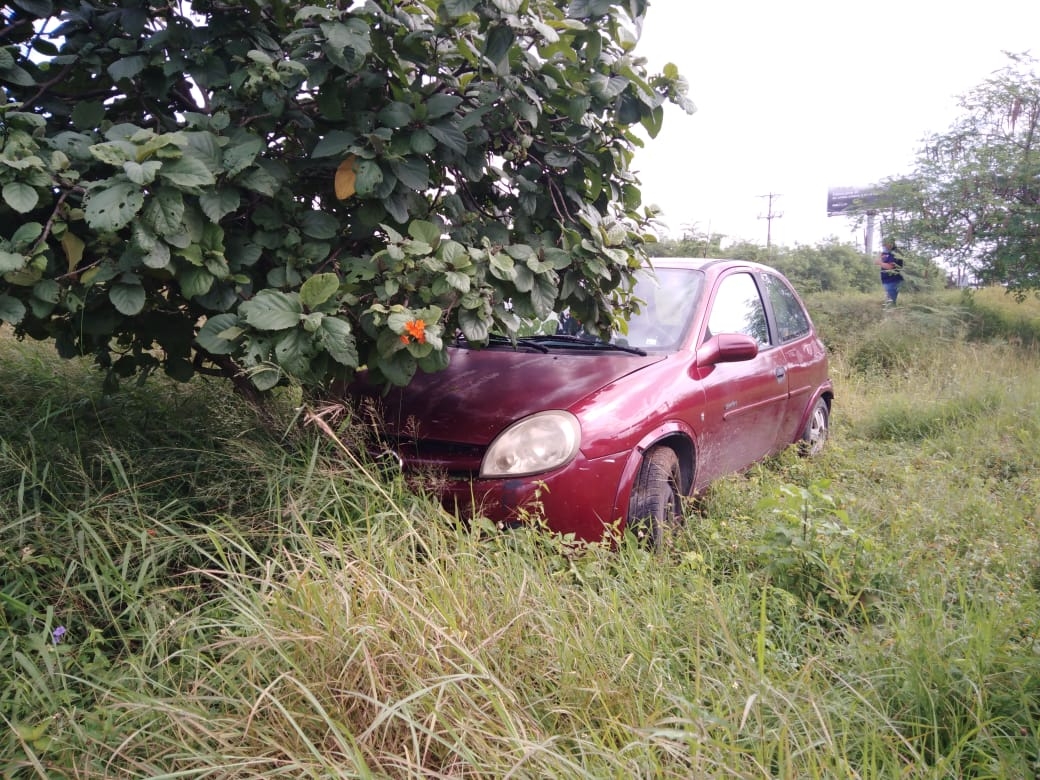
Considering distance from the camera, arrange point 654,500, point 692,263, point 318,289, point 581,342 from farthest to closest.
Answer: point 692,263
point 581,342
point 654,500
point 318,289

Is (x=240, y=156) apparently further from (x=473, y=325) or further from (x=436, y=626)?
(x=436, y=626)

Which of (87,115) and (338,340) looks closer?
(338,340)

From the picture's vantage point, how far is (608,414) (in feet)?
10.3

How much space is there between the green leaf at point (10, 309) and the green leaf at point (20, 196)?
29cm

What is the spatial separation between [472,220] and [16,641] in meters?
2.01

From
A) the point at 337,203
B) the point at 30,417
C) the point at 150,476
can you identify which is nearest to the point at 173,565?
the point at 150,476

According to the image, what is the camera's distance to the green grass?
1786 mm

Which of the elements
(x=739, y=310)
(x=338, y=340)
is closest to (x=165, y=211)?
(x=338, y=340)

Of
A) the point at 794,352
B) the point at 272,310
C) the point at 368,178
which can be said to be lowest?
the point at 794,352

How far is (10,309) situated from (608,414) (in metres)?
2.09

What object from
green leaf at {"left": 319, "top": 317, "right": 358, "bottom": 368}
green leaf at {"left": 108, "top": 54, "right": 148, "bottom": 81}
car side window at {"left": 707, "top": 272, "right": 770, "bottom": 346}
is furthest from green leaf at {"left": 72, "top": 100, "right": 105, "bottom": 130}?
car side window at {"left": 707, "top": 272, "right": 770, "bottom": 346}

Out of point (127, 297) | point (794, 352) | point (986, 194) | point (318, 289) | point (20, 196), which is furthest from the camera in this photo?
point (986, 194)

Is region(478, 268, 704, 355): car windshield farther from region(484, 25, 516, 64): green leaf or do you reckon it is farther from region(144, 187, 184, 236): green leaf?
region(144, 187, 184, 236): green leaf

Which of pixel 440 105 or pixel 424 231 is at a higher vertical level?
pixel 440 105
